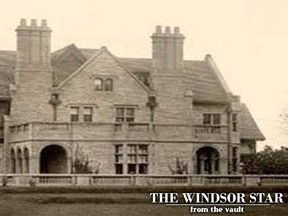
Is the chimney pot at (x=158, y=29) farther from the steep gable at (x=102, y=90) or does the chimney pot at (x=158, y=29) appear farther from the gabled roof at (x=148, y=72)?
the steep gable at (x=102, y=90)

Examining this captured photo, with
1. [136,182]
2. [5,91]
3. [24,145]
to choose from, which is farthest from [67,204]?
[5,91]

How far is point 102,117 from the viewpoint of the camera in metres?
62.8

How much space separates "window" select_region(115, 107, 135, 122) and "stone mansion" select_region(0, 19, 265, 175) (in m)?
0.06

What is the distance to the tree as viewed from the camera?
6109 centimetres

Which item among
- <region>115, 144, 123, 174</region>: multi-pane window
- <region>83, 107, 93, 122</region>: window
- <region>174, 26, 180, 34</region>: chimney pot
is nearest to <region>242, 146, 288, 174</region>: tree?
<region>115, 144, 123, 174</region>: multi-pane window

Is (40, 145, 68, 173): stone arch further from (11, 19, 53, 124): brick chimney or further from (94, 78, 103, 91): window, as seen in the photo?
(94, 78, 103, 91): window

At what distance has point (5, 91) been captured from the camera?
211 feet

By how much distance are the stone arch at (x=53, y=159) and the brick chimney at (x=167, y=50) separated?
8.46m

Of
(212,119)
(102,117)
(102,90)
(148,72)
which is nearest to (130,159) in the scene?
(102,117)

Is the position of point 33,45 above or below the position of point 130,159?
above

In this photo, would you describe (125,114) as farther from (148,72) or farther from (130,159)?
(148,72)

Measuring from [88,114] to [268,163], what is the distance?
1145cm

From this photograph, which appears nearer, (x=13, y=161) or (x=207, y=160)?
(x=13, y=161)

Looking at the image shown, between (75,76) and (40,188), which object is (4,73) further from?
(40,188)
